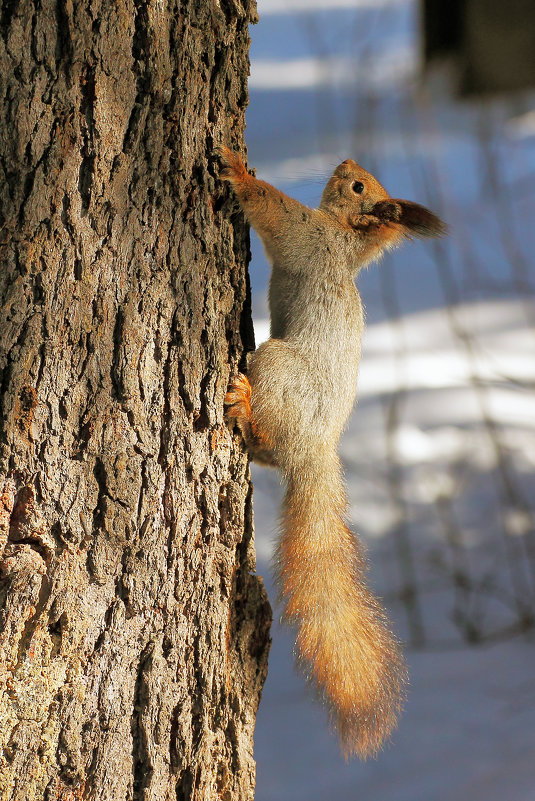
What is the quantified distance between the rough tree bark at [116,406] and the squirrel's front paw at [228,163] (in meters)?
0.03

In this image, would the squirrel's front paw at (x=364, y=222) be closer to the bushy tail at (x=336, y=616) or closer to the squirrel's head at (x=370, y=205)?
the squirrel's head at (x=370, y=205)

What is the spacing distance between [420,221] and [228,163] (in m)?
0.58

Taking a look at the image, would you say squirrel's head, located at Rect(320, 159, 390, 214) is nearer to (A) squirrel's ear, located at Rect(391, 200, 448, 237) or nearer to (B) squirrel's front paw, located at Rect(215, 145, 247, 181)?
(A) squirrel's ear, located at Rect(391, 200, 448, 237)

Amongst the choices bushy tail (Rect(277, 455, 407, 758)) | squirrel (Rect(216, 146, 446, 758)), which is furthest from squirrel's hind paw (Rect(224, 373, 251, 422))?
bushy tail (Rect(277, 455, 407, 758))

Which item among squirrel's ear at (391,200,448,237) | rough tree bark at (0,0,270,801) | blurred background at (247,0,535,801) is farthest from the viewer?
blurred background at (247,0,535,801)

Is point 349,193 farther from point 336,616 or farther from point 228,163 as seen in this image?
point 336,616

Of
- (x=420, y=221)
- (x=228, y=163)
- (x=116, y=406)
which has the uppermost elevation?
(x=420, y=221)

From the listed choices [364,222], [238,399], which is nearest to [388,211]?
[364,222]

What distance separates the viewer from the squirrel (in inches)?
56.2

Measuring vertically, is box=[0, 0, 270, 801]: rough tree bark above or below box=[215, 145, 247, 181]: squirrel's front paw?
below

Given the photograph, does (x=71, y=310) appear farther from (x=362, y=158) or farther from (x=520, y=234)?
(x=520, y=234)

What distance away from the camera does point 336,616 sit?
1.48m

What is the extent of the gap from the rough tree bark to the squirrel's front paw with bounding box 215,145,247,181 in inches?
1.0

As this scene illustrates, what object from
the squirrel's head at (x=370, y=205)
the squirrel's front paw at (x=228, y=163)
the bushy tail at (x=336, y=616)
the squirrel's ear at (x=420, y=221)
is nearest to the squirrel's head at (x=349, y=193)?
the squirrel's head at (x=370, y=205)
